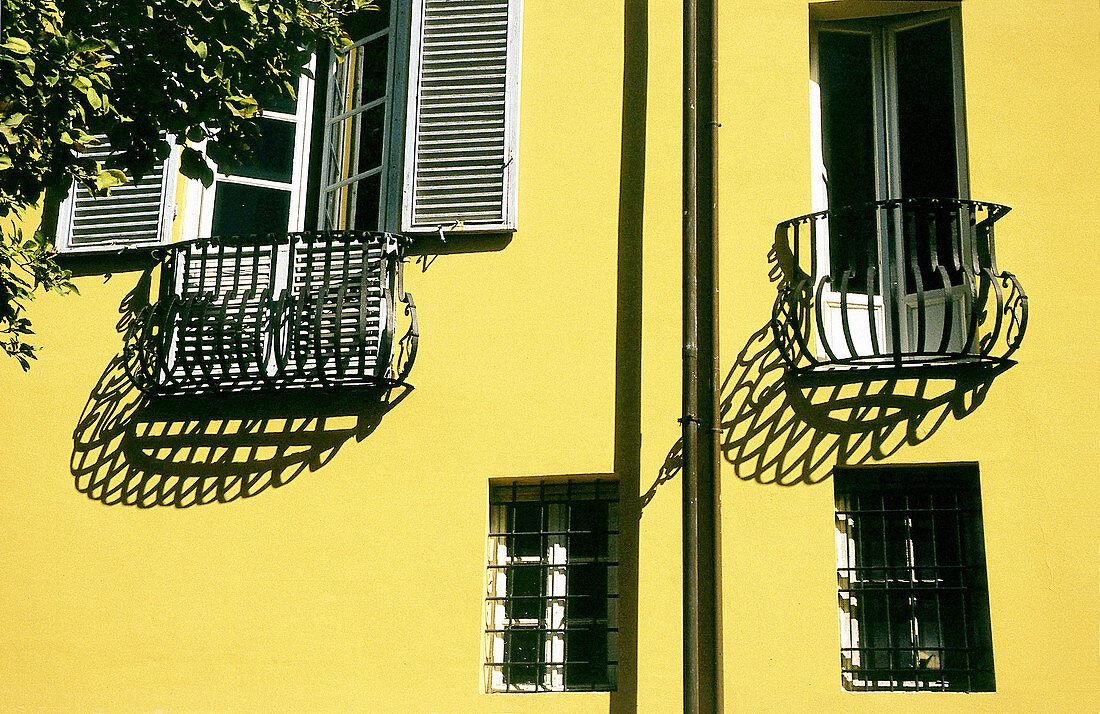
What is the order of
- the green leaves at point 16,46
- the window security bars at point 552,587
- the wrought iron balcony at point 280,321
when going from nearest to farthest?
the green leaves at point 16,46, the window security bars at point 552,587, the wrought iron balcony at point 280,321

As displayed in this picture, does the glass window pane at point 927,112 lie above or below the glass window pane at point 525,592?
above

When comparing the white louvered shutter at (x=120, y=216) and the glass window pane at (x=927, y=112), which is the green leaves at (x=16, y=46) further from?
the glass window pane at (x=927, y=112)

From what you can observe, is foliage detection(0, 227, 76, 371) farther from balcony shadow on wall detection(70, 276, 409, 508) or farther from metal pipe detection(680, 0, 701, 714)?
metal pipe detection(680, 0, 701, 714)

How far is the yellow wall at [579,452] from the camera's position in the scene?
738cm

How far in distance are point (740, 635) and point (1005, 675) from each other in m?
1.31

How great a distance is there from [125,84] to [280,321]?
5.64 feet

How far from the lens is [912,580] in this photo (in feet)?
24.7

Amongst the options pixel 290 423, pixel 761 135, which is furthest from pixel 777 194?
pixel 290 423

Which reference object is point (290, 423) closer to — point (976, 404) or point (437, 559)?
point (437, 559)

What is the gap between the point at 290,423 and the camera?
8234 mm

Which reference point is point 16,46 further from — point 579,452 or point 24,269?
point 579,452

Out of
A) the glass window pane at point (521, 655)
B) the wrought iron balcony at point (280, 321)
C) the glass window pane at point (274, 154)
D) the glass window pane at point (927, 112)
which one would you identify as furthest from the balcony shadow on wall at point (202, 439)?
the glass window pane at point (927, 112)

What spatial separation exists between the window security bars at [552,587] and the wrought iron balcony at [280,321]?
1.06 meters

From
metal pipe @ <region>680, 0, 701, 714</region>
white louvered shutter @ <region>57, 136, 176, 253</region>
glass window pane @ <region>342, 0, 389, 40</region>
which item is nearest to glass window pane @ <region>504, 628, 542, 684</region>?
metal pipe @ <region>680, 0, 701, 714</region>
